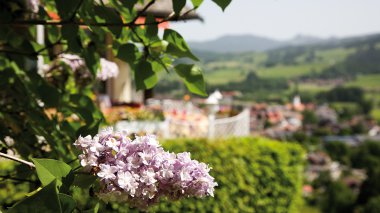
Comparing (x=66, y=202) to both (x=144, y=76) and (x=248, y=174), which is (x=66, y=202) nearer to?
(x=144, y=76)

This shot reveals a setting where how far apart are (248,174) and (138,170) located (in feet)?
27.4

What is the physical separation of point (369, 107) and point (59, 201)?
11161 cm

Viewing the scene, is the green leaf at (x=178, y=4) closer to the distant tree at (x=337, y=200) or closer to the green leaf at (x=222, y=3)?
the green leaf at (x=222, y=3)

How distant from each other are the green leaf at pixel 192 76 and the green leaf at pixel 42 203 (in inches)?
29.1

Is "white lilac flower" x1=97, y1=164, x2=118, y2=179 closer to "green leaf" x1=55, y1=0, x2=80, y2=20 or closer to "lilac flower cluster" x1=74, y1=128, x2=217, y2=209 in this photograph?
"lilac flower cluster" x1=74, y1=128, x2=217, y2=209

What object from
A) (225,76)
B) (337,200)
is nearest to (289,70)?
(225,76)

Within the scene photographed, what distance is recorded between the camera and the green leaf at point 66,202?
0.94 m

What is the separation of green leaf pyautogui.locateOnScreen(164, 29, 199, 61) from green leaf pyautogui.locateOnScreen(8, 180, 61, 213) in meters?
0.72

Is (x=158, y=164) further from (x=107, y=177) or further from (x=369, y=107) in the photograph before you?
(x=369, y=107)

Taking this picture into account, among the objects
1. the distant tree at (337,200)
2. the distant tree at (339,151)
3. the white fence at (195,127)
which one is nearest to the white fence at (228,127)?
the white fence at (195,127)

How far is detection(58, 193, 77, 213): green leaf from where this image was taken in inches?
37.1

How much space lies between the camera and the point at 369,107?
107250mm

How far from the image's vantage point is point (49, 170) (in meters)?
0.99

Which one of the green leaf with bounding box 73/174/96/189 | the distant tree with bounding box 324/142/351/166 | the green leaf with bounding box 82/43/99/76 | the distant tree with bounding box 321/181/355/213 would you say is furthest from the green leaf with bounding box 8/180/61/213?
the distant tree with bounding box 324/142/351/166
